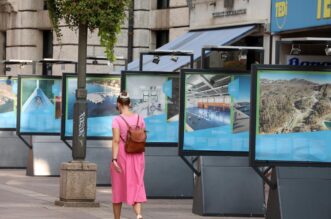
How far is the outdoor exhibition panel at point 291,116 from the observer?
1464 centimetres

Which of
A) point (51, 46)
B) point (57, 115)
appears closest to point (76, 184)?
point (57, 115)

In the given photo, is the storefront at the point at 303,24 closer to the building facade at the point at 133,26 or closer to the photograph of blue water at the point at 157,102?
the building facade at the point at 133,26

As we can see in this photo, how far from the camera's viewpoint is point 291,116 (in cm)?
1481

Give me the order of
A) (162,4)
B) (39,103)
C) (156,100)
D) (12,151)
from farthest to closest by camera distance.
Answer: (162,4) < (12,151) < (39,103) < (156,100)

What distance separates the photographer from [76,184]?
60.9 feet

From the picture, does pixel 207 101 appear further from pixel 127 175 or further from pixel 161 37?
pixel 161 37

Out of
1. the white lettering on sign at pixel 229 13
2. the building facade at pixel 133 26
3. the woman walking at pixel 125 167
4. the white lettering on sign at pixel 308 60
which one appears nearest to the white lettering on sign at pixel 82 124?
the woman walking at pixel 125 167

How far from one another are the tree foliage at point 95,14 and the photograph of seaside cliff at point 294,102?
493 cm

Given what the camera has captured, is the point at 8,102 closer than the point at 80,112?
No

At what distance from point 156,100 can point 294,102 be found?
6086 mm

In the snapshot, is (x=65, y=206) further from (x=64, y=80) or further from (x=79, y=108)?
(x=64, y=80)

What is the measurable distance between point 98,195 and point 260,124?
24.4 feet

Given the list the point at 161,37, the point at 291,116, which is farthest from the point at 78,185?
the point at 161,37

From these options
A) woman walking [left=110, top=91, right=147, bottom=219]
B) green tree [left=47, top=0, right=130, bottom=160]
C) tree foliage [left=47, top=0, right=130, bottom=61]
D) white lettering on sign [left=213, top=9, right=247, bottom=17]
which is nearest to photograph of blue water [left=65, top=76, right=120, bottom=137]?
tree foliage [left=47, top=0, right=130, bottom=61]
